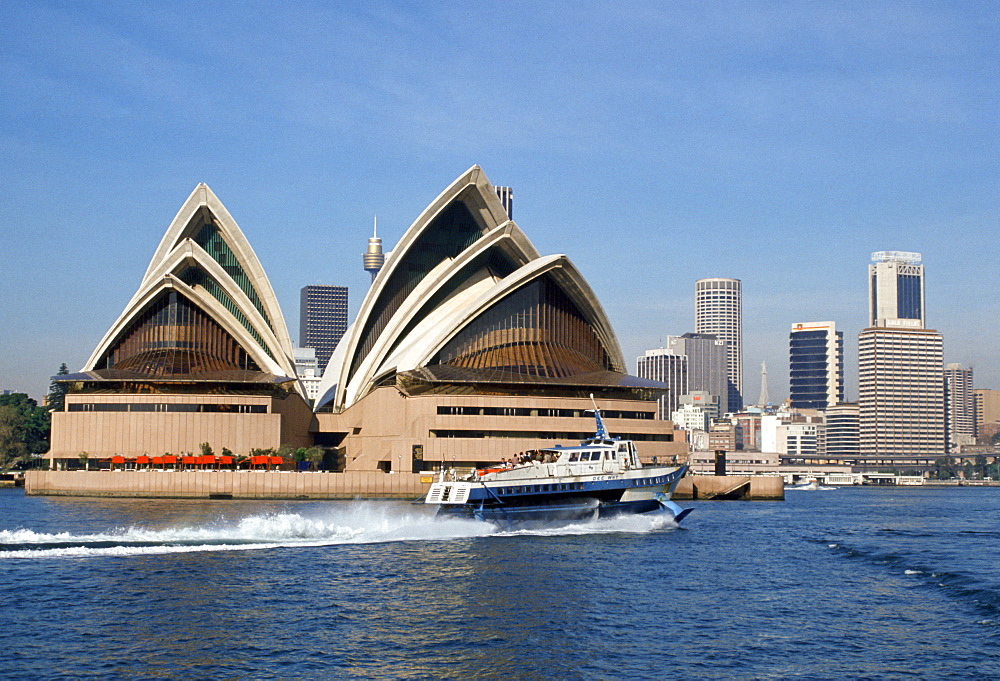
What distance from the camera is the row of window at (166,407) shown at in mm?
95562

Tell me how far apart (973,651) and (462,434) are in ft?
213

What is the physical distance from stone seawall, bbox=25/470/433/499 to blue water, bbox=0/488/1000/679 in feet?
92.8

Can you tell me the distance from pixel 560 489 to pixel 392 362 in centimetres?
5074

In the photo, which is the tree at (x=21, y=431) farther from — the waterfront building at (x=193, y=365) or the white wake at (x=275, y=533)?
the white wake at (x=275, y=533)

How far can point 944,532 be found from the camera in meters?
62.6

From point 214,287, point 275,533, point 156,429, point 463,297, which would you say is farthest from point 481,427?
point 275,533

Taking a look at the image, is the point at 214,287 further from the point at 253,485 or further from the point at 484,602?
the point at 484,602

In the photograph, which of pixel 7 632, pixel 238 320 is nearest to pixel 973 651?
pixel 7 632

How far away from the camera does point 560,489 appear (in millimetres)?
54344

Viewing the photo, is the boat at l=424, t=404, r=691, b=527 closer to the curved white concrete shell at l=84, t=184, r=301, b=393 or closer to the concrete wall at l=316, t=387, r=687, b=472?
the concrete wall at l=316, t=387, r=687, b=472

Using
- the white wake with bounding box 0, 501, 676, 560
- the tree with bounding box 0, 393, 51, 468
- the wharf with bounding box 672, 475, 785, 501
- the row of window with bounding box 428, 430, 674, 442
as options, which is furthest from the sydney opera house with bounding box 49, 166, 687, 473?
the white wake with bounding box 0, 501, 676, 560

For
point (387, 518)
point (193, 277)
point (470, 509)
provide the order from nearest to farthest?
point (470, 509)
point (387, 518)
point (193, 277)

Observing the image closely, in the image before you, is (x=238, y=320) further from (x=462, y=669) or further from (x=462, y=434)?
(x=462, y=669)

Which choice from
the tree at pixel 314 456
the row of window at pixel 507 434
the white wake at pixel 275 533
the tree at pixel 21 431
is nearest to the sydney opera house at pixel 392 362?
the row of window at pixel 507 434
